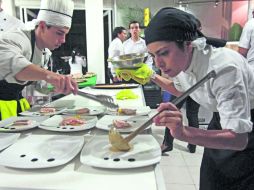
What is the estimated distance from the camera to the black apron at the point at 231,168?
104 cm

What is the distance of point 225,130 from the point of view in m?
0.83

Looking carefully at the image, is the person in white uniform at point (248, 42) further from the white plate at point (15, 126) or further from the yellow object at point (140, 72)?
the white plate at point (15, 126)

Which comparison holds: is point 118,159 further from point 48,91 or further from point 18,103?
point 48,91

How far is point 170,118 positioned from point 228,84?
0.74 feet

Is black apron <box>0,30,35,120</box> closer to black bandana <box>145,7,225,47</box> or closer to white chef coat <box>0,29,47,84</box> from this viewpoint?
white chef coat <box>0,29,47,84</box>

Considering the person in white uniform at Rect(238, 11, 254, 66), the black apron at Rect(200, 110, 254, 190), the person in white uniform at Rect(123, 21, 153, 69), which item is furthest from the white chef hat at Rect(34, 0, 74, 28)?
the person in white uniform at Rect(123, 21, 153, 69)

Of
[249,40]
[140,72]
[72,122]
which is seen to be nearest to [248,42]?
[249,40]

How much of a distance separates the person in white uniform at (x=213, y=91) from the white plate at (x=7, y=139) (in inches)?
24.2

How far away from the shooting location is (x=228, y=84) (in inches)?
32.4

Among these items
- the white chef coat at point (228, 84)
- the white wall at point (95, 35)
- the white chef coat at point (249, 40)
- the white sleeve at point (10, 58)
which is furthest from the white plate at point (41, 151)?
the white wall at point (95, 35)

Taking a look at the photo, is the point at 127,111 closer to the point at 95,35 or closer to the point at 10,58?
the point at 10,58

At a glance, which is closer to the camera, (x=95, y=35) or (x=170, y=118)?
(x=170, y=118)

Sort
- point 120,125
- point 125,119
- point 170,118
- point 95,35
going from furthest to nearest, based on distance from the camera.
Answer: point 95,35 → point 125,119 → point 120,125 → point 170,118

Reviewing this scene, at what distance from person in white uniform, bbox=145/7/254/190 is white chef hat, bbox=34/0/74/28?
0.66m
